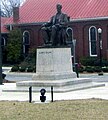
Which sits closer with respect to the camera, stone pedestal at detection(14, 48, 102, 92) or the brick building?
stone pedestal at detection(14, 48, 102, 92)

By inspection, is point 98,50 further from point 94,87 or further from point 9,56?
point 94,87

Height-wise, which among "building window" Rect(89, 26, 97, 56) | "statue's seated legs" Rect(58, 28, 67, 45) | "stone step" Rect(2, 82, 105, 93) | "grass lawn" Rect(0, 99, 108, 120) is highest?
"building window" Rect(89, 26, 97, 56)

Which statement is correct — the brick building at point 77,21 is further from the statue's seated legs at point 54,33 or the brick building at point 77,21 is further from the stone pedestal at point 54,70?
the stone pedestal at point 54,70

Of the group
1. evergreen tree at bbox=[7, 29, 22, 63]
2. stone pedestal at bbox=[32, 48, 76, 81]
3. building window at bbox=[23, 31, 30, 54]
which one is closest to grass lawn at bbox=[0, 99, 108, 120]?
stone pedestal at bbox=[32, 48, 76, 81]

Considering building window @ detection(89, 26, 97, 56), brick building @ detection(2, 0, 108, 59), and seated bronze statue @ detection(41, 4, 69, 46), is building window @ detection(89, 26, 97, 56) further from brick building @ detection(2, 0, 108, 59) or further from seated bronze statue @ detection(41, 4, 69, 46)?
seated bronze statue @ detection(41, 4, 69, 46)

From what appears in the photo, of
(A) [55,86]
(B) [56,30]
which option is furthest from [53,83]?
(B) [56,30]

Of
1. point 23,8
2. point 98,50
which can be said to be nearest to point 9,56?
point 23,8

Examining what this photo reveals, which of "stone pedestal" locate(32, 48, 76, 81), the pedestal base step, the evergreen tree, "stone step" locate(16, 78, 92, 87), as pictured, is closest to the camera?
the pedestal base step

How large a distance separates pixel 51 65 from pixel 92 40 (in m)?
35.0

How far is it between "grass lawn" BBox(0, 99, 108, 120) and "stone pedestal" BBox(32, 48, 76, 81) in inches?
299

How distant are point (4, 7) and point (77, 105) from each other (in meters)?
82.6

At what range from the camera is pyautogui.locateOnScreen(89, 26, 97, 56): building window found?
58375mm

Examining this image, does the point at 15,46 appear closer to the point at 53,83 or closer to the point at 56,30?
the point at 56,30

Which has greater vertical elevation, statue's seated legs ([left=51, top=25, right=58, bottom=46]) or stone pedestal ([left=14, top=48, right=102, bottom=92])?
statue's seated legs ([left=51, top=25, right=58, bottom=46])
